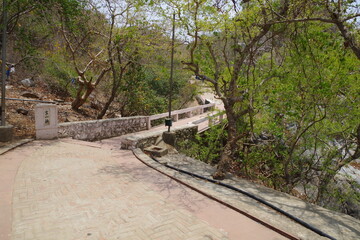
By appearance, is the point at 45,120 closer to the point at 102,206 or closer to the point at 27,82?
the point at 102,206

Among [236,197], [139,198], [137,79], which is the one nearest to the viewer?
[139,198]

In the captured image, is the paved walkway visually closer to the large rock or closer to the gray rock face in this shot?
the large rock

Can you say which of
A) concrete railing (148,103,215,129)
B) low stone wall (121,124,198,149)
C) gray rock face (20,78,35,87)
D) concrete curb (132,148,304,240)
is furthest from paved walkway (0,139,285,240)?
gray rock face (20,78,35,87)

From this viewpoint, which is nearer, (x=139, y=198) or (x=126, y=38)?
(x=139, y=198)

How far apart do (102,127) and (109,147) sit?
197 cm

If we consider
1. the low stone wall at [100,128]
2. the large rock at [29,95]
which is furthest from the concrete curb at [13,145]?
the large rock at [29,95]

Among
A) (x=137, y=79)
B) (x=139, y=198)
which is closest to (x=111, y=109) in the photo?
(x=137, y=79)

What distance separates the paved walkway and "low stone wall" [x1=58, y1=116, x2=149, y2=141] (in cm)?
286

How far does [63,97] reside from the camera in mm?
18391

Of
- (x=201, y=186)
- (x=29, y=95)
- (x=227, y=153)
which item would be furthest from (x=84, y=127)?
(x=29, y=95)

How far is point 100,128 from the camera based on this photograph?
11.5 m

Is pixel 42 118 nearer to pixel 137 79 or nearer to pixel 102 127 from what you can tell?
pixel 102 127

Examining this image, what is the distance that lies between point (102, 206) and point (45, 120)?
5963 millimetres

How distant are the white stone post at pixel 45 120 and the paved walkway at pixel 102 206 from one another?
6.76 ft
